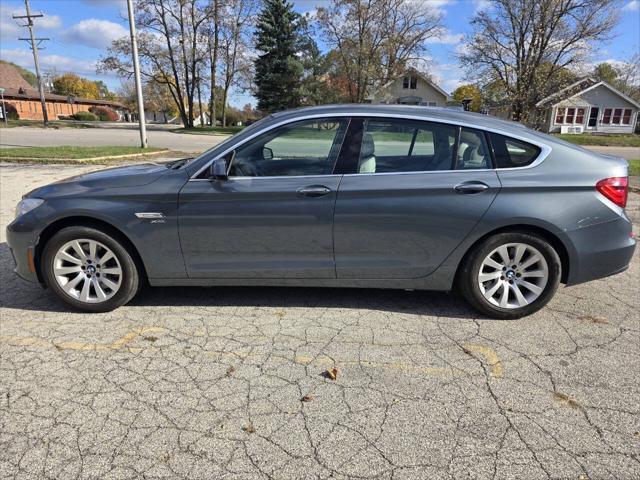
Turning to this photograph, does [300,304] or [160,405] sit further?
[300,304]

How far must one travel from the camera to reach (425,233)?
139 inches

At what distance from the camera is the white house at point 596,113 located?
1866 inches

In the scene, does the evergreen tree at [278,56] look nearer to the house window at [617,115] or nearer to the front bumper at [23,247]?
the house window at [617,115]

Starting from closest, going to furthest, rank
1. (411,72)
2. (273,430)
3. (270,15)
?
(273,430) < (270,15) < (411,72)

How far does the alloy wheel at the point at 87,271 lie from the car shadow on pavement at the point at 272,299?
257mm

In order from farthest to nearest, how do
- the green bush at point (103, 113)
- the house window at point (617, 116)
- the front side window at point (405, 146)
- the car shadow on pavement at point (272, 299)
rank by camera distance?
the green bush at point (103, 113), the house window at point (617, 116), the car shadow on pavement at point (272, 299), the front side window at point (405, 146)

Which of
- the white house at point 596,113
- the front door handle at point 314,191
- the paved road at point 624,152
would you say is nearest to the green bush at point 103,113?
the white house at point 596,113

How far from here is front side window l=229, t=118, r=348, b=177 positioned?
3.58 m

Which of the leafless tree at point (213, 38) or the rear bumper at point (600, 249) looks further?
the leafless tree at point (213, 38)

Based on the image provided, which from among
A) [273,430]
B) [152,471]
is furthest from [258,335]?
[152,471]

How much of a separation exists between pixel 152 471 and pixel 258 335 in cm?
136

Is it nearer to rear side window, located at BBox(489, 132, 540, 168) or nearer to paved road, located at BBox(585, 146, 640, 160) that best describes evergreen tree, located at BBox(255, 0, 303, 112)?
paved road, located at BBox(585, 146, 640, 160)

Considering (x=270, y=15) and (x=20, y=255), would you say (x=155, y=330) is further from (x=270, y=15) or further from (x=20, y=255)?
(x=270, y=15)

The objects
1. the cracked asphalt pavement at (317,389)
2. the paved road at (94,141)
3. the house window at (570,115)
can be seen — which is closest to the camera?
the cracked asphalt pavement at (317,389)
